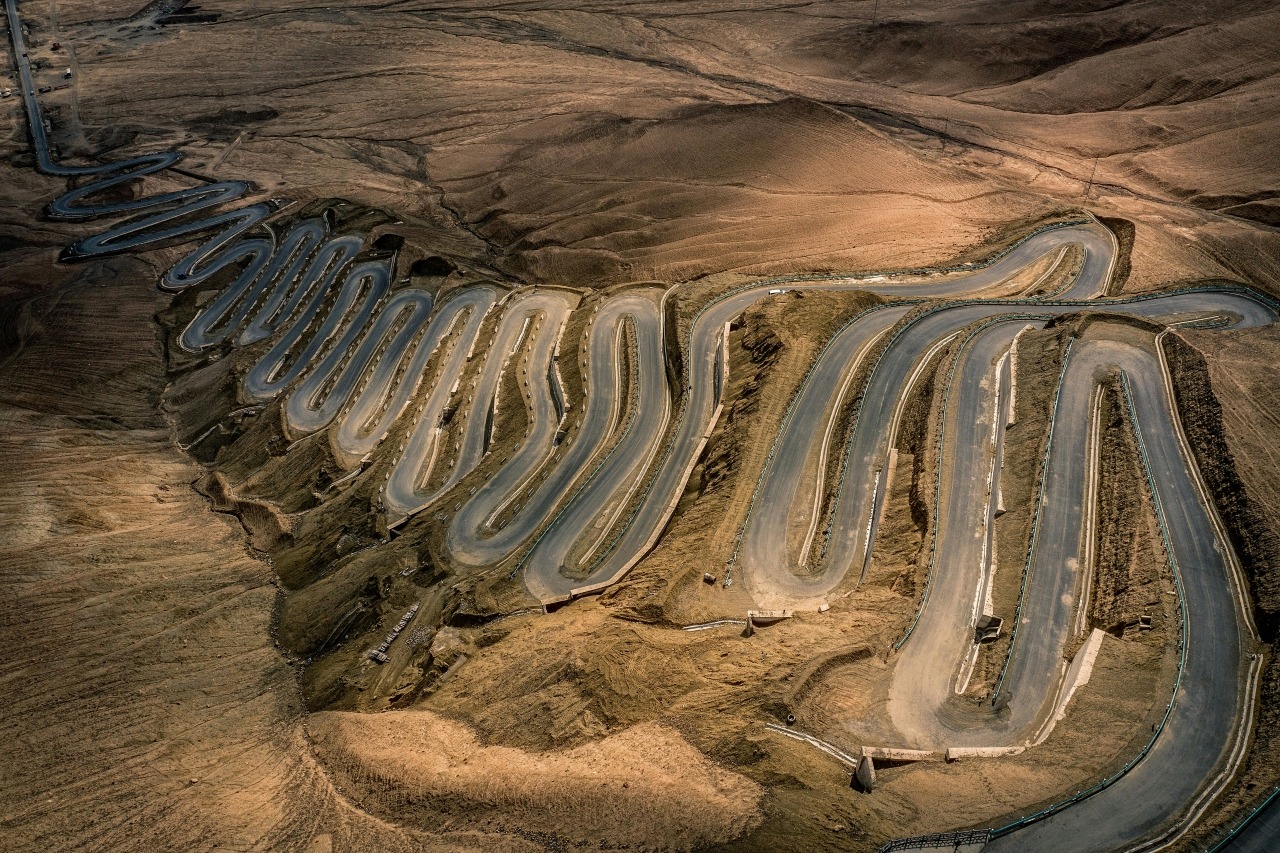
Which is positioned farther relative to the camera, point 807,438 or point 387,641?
point 807,438

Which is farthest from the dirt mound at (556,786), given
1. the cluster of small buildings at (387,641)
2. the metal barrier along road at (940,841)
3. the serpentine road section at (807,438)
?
the serpentine road section at (807,438)

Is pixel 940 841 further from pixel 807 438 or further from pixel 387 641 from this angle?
pixel 387 641

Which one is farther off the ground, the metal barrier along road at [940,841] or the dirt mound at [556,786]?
the metal barrier along road at [940,841]

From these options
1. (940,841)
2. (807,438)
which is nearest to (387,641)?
(807,438)

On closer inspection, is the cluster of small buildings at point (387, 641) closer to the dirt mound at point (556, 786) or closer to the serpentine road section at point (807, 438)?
the serpentine road section at point (807, 438)

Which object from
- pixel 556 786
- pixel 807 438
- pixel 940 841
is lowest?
pixel 556 786

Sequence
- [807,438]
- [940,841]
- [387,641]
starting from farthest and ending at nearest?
[807,438]
[387,641]
[940,841]

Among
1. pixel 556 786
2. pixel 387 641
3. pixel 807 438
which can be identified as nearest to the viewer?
pixel 556 786

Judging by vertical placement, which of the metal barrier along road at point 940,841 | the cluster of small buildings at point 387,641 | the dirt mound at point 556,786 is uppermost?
the metal barrier along road at point 940,841

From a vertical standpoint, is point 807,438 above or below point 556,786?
above
